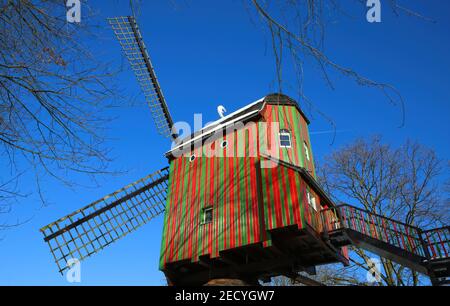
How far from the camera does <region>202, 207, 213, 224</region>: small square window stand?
13937 mm

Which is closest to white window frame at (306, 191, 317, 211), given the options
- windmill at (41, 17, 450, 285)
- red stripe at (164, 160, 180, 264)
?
windmill at (41, 17, 450, 285)

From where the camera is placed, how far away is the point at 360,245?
40.1ft

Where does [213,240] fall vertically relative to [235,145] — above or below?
below

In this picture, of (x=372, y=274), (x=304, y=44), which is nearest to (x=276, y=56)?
(x=304, y=44)

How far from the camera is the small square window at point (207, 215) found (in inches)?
549

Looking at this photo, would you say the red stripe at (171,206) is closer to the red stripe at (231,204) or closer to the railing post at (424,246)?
the red stripe at (231,204)

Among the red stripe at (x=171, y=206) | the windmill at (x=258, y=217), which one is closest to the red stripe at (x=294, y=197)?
the windmill at (x=258, y=217)

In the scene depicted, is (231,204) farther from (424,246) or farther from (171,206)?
(424,246)

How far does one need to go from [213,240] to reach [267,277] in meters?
3.08

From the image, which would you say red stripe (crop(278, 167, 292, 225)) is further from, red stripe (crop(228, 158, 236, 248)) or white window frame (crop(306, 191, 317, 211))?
red stripe (crop(228, 158, 236, 248))

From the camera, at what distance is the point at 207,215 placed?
14125 mm
